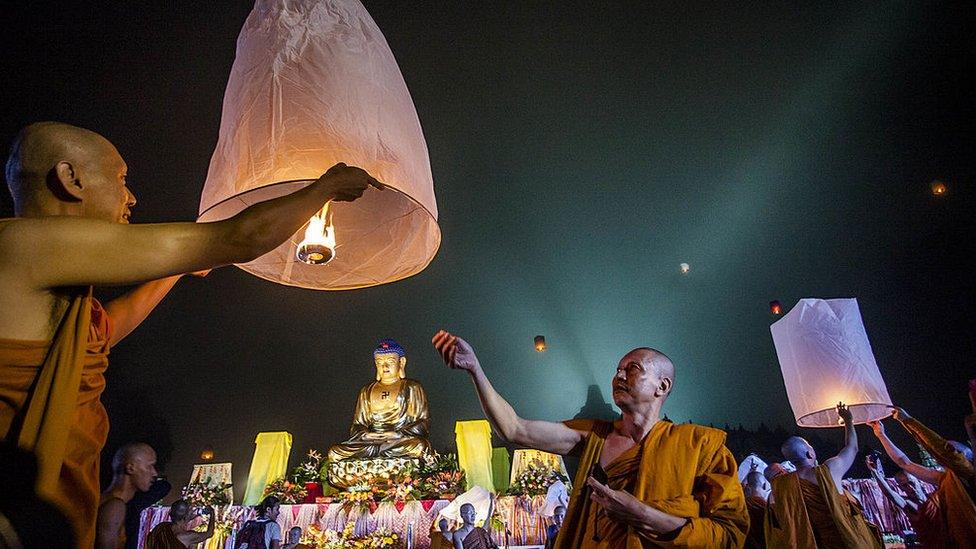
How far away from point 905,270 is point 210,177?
12.7m

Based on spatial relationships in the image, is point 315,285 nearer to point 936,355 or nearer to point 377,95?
point 377,95

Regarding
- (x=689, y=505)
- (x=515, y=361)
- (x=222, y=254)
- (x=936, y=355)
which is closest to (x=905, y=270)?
(x=936, y=355)

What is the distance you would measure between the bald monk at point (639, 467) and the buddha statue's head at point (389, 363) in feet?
21.9

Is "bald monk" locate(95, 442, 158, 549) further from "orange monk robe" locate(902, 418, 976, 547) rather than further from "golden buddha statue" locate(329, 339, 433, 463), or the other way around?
"orange monk robe" locate(902, 418, 976, 547)

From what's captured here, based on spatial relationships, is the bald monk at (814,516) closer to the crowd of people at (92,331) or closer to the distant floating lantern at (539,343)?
the crowd of people at (92,331)

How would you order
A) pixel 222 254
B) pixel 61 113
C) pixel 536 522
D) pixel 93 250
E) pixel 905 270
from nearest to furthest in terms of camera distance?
pixel 93 250 → pixel 222 254 → pixel 61 113 → pixel 536 522 → pixel 905 270

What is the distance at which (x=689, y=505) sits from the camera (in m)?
2.44

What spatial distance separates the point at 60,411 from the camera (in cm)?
120

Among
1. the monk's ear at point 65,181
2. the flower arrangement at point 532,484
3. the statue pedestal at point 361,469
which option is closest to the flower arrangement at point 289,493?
the statue pedestal at point 361,469

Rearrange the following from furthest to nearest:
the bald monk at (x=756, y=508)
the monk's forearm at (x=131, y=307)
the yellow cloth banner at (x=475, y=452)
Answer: the yellow cloth banner at (x=475, y=452), the bald monk at (x=756, y=508), the monk's forearm at (x=131, y=307)

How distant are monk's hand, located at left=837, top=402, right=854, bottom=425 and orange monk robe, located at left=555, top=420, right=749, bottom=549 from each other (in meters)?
2.36

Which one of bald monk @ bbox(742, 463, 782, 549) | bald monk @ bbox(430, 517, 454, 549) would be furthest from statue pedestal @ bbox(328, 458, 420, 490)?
bald monk @ bbox(742, 463, 782, 549)

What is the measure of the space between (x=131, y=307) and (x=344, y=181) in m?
0.96

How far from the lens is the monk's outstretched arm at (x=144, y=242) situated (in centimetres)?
125
